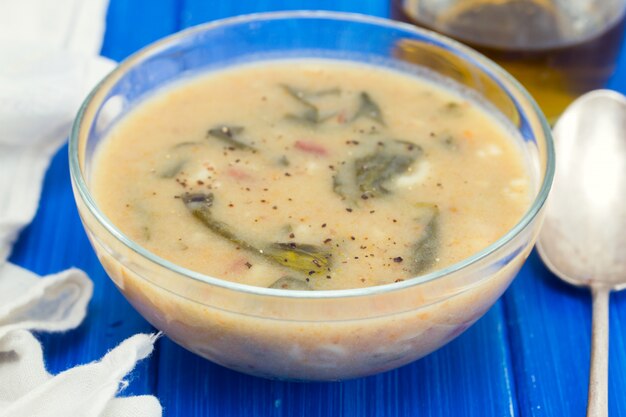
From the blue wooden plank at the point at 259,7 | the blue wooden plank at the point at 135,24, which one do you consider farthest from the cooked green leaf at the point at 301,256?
the blue wooden plank at the point at 259,7

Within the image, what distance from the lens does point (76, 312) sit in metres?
2.12

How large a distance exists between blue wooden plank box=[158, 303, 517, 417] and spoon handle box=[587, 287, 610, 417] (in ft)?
0.54

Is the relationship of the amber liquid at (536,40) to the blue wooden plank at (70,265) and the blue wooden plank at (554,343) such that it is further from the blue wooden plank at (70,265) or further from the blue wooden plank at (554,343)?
the blue wooden plank at (70,265)

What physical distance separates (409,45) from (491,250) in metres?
0.85

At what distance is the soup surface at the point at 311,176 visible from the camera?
1.87 m

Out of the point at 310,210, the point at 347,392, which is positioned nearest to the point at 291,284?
the point at 310,210

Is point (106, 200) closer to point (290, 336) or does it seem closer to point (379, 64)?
point (290, 336)

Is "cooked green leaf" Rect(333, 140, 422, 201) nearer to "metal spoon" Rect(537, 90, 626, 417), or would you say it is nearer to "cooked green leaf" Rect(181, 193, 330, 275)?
"cooked green leaf" Rect(181, 193, 330, 275)

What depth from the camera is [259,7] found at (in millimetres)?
3254

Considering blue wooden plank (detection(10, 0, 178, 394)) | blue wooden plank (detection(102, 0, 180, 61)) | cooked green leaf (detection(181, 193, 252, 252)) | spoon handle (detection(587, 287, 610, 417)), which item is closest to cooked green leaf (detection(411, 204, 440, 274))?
cooked green leaf (detection(181, 193, 252, 252))

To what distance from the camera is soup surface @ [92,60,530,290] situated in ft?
6.14

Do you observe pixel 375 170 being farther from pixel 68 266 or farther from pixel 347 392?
pixel 68 266

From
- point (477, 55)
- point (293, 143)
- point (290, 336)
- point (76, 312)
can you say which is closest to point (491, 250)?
point (290, 336)

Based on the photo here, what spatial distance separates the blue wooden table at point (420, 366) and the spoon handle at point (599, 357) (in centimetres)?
6
